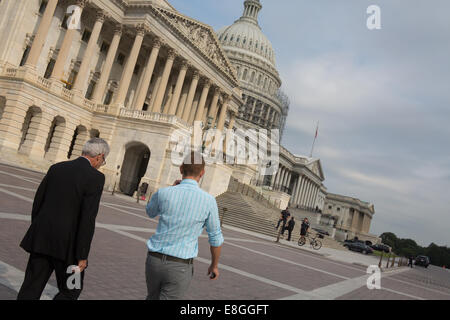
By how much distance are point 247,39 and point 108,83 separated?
290 feet

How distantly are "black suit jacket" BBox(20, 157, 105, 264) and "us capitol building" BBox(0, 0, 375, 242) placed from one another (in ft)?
91.9

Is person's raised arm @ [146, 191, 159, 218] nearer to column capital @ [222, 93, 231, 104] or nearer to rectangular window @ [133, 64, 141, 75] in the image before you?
rectangular window @ [133, 64, 141, 75]

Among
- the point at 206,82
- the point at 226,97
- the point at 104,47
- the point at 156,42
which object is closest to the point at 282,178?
the point at 226,97

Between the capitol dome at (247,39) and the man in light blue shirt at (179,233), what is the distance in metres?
121

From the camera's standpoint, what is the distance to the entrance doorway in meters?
37.9

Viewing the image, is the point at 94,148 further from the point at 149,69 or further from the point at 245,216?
the point at 149,69

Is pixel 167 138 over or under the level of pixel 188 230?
over

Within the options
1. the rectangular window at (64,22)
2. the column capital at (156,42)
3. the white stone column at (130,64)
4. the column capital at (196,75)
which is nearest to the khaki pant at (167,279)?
the white stone column at (130,64)

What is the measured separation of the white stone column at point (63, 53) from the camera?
33875 millimetres

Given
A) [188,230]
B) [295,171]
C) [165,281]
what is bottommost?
[165,281]
